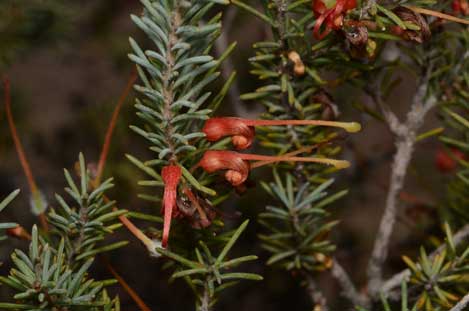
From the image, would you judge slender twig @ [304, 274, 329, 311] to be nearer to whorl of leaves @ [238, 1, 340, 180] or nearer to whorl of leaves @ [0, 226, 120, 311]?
whorl of leaves @ [238, 1, 340, 180]

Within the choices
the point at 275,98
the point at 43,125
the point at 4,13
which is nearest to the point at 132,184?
the point at 4,13

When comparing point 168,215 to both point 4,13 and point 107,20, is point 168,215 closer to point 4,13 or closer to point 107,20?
point 4,13

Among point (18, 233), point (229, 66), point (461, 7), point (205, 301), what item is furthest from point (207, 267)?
point (229, 66)

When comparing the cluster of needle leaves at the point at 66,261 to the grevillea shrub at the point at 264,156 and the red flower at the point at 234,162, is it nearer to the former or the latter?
the grevillea shrub at the point at 264,156

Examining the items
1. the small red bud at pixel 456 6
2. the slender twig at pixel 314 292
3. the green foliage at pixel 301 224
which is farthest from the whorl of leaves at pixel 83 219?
the small red bud at pixel 456 6

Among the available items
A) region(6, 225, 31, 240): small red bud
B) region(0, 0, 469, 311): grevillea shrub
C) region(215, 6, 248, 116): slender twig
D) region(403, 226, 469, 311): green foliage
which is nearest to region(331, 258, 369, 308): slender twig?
region(0, 0, 469, 311): grevillea shrub
